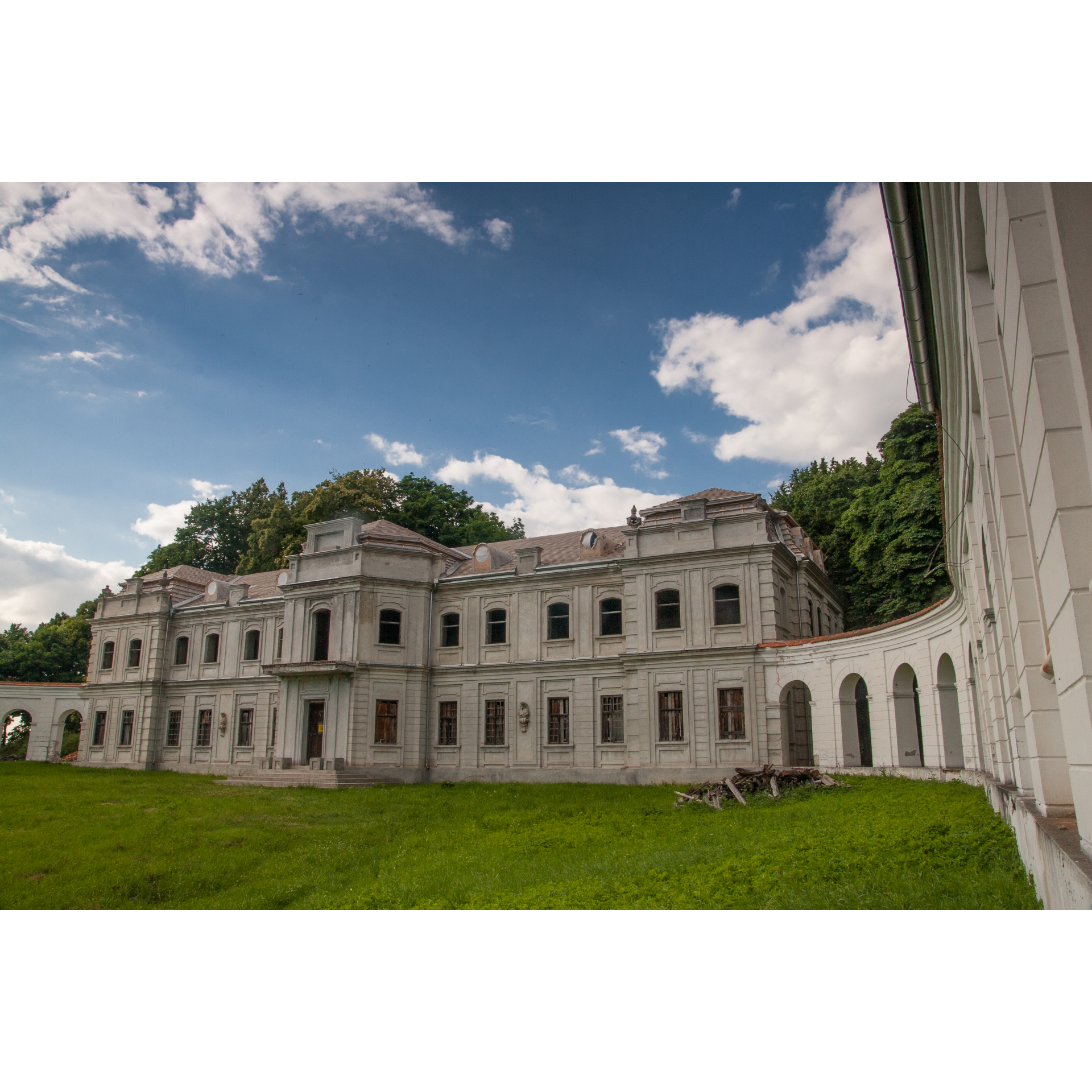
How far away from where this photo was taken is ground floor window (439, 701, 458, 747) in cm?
2828

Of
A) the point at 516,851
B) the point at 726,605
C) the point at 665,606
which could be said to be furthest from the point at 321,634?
the point at 516,851

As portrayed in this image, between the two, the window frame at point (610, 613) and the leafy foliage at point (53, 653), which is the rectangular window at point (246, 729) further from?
the leafy foliage at point (53, 653)

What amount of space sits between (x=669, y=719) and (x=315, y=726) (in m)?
12.9

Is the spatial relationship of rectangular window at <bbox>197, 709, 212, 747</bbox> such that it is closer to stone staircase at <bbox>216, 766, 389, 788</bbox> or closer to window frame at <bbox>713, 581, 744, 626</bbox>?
stone staircase at <bbox>216, 766, 389, 788</bbox>

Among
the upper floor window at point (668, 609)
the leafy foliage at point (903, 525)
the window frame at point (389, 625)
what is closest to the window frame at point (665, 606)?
the upper floor window at point (668, 609)

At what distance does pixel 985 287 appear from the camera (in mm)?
5668

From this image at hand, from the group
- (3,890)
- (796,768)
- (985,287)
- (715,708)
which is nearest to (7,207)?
(3,890)

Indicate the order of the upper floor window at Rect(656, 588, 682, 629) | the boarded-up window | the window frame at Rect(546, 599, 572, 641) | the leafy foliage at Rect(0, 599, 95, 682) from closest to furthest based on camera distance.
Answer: the upper floor window at Rect(656, 588, 682, 629), the window frame at Rect(546, 599, 572, 641), the boarded-up window, the leafy foliage at Rect(0, 599, 95, 682)

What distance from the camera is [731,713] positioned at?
77.3 ft

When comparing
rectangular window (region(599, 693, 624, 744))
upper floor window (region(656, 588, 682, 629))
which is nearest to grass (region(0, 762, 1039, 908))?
rectangular window (region(599, 693, 624, 744))

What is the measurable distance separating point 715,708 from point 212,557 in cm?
4000

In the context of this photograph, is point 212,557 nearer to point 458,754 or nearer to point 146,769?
point 146,769

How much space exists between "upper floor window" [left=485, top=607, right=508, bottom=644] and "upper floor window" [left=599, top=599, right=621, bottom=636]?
365 centimetres

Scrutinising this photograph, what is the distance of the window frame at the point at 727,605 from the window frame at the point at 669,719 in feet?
8.32
